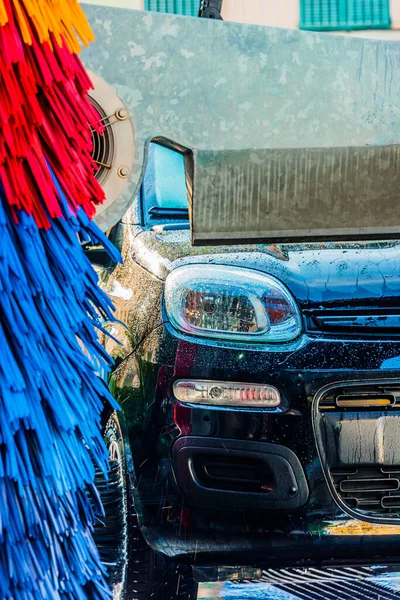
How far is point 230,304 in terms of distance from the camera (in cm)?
258

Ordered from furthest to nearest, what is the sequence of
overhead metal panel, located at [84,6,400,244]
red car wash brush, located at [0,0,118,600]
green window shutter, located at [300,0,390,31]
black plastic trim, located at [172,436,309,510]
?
green window shutter, located at [300,0,390,31] → black plastic trim, located at [172,436,309,510] → overhead metal panel, located at [84,6,400,244] → red car wash brush, located at [0,0,118,600]

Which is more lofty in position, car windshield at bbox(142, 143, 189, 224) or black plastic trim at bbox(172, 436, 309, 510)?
car windshield at bbox(142, 143, 189, 224)

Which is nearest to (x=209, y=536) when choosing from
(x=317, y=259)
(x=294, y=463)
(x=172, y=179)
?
(x=294, y=463)

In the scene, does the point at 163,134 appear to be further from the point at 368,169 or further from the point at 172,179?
the point at 172,179

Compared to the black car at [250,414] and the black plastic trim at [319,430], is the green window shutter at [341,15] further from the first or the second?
the black plastic trim at [319,430]

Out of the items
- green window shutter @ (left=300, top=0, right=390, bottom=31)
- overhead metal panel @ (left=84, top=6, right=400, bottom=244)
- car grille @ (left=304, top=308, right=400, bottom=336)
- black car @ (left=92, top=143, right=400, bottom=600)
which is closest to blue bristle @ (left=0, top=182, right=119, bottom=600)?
overhead metal panel @ (left=84, top=6, right=400, bottom=244)

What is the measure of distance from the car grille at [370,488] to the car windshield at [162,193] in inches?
34.5

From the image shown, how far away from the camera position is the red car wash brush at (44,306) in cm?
121

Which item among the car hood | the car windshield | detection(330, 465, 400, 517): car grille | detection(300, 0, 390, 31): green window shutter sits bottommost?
detection(330, 465, 400, 517): car grille

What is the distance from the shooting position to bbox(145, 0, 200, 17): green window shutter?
9.35m

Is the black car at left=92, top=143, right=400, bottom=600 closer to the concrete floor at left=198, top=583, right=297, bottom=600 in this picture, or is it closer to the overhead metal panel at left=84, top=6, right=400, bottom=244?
the concrete floor at left=198, top=583, right=297, bottom=600

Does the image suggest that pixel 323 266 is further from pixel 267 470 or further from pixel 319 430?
pixel 267 470

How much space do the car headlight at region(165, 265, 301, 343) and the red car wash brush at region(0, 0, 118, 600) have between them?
1208 millimetres

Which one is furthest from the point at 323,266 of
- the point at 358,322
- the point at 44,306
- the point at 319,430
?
the point at 44,306
